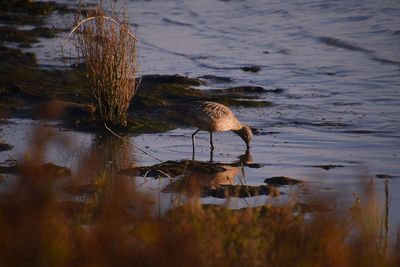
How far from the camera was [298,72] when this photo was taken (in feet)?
59.3

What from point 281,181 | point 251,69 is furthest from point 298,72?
point 281,181

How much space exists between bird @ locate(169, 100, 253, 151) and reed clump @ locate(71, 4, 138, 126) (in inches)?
36.4

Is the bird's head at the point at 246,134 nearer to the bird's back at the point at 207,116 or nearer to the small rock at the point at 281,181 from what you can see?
the bird's back at the point at 207,116

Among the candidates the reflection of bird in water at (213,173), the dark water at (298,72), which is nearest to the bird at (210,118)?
the dark water at (298,72)

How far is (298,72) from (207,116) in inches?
275

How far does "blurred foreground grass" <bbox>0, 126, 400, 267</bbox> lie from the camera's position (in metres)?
3.85

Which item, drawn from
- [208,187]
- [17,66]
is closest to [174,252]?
[208,187]

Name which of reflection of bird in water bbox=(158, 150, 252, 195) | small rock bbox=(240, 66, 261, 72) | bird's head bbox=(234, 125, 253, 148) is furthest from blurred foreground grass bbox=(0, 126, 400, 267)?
small rock bbox=(240, 66, 261, 72)

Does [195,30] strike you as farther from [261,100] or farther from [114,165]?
[114,165]

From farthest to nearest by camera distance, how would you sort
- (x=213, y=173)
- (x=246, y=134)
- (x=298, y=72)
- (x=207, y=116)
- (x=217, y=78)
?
1. (x=298, y=72)
2. (x=217, y=78)
3. (x=246, y=134)
4. (x=207, y=116)
5. (x=213, y=173)

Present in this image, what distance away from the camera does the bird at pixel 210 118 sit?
37.7ft

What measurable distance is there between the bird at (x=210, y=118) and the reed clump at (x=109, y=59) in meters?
0.93

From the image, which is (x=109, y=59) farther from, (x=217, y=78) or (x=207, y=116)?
(x=217, y=78)

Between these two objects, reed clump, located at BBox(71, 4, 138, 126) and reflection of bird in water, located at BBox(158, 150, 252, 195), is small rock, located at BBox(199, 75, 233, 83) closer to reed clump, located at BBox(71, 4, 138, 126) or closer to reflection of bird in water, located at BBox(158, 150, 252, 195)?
reed clump, located at BBox(71, 4, 138, 126)
